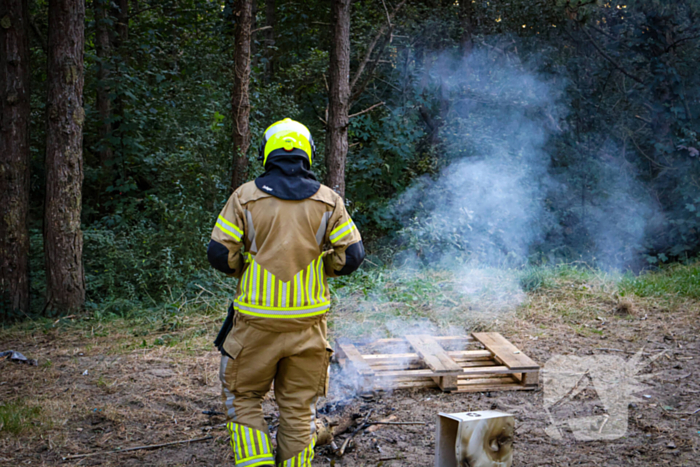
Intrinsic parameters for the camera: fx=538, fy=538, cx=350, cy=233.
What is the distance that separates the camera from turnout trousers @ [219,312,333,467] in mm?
2697

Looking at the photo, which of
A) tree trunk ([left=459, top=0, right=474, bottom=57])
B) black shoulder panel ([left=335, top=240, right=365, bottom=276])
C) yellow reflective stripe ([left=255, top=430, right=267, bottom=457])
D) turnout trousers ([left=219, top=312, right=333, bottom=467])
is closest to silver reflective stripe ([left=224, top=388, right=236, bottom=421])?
turnout trousers ([left=219, top=312, right=333, bottom=467])

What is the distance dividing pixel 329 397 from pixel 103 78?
7.91 m

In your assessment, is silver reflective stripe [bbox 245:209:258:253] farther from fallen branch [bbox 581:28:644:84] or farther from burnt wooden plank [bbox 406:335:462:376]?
fallen branch [bbox 581:28:644:84]

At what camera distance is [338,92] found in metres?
7.89

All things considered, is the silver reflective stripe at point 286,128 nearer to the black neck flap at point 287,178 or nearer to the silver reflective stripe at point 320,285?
the black neck flap at point 287,178

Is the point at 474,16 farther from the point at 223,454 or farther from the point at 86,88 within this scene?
the point at 223,454

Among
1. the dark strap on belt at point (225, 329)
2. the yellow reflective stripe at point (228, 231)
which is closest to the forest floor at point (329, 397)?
the dark strap on belt at point (225, 329)

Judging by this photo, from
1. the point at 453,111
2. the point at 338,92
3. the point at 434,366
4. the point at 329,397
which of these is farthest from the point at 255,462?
the point at 453,111

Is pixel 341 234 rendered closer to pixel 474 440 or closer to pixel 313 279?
pixel 313 279

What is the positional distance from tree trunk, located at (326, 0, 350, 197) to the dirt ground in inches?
130

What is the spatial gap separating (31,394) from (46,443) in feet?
3.29

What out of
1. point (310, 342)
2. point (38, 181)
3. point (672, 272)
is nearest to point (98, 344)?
point (310, 342)

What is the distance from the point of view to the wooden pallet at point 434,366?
14.3ft

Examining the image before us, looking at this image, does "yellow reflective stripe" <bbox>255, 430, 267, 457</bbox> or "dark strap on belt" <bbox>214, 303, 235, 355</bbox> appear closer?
A: "yellow reflective stripe" <bbox>255, 430, 267, 457</bbox>
